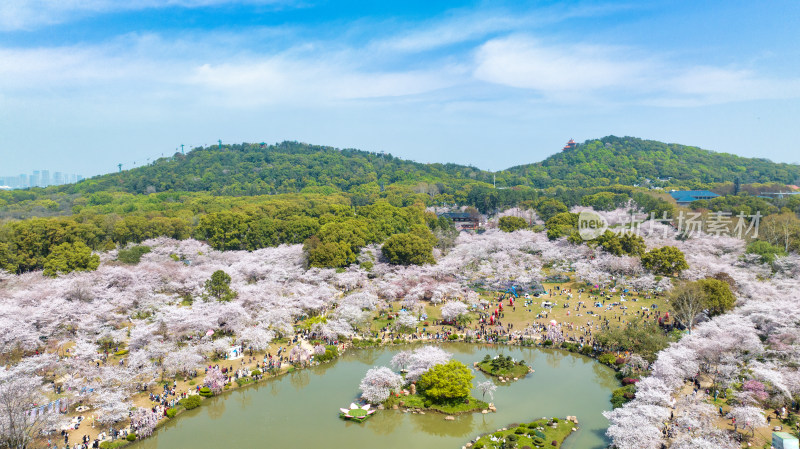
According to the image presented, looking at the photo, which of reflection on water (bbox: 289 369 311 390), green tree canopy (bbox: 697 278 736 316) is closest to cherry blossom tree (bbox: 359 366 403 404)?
reflection on water (bbox: 289 369 311 390)

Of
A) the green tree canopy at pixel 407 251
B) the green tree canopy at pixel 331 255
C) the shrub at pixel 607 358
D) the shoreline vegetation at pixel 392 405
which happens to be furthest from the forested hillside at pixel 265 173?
the shrub at pixel 607 358

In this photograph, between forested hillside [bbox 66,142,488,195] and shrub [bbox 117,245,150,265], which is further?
forested hillside [bbox 66,142,488,195]

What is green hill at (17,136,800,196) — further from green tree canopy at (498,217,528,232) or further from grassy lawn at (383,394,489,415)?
grassy lawn at (383,394,489,415)

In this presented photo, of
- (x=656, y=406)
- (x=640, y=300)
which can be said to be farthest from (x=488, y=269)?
(x=656, y=406)

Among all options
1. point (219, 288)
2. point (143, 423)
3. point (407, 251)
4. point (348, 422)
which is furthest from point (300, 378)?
point (407, 251)

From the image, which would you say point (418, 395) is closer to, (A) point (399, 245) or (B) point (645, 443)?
(B) point (645, 443)

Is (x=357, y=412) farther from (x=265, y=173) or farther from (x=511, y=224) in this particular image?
(x=265, y=173)

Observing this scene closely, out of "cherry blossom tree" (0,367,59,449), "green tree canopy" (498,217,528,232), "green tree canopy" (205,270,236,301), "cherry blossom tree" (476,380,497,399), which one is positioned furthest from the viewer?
"green tree canopy" (498,217,528,232)
